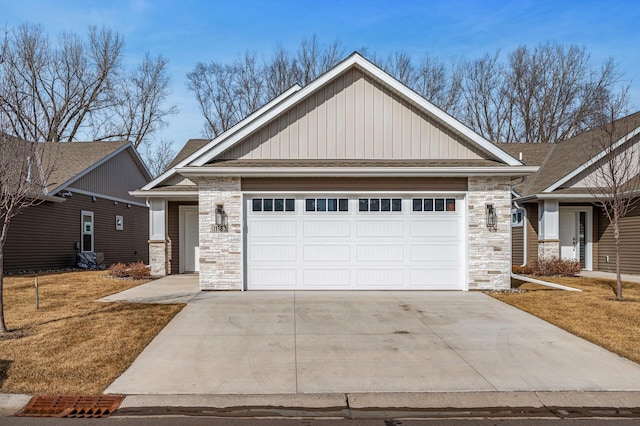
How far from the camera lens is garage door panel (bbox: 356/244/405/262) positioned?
461 inches

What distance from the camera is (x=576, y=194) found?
16141 mm

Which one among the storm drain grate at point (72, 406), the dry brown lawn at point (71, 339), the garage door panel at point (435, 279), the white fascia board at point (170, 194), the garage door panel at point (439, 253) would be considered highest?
the white fascia board at point (170, 194)

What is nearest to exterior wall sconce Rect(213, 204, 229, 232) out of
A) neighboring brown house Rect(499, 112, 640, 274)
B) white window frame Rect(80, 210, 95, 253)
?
neighboring brown house Rect(499, 112, 640, 274)

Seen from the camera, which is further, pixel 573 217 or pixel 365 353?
pixel 573 217

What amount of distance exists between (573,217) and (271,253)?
1205 centimetres

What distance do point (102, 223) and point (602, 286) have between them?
20.4 meters

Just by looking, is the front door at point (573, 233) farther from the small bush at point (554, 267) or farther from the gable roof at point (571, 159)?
the small bush at point (554, 267)

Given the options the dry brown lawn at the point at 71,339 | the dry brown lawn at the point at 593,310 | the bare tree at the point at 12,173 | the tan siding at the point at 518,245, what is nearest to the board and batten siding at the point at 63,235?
the dry brown lawn at the point at 71,339

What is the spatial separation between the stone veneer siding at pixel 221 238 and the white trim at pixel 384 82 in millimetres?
733

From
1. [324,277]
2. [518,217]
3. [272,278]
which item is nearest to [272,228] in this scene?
[272,278]

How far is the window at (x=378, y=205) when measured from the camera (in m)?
11.8

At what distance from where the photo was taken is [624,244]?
16578 millimetres

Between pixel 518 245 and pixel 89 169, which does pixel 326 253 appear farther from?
pixel 89 169

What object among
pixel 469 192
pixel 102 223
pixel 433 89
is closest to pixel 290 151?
pixel 469 192
